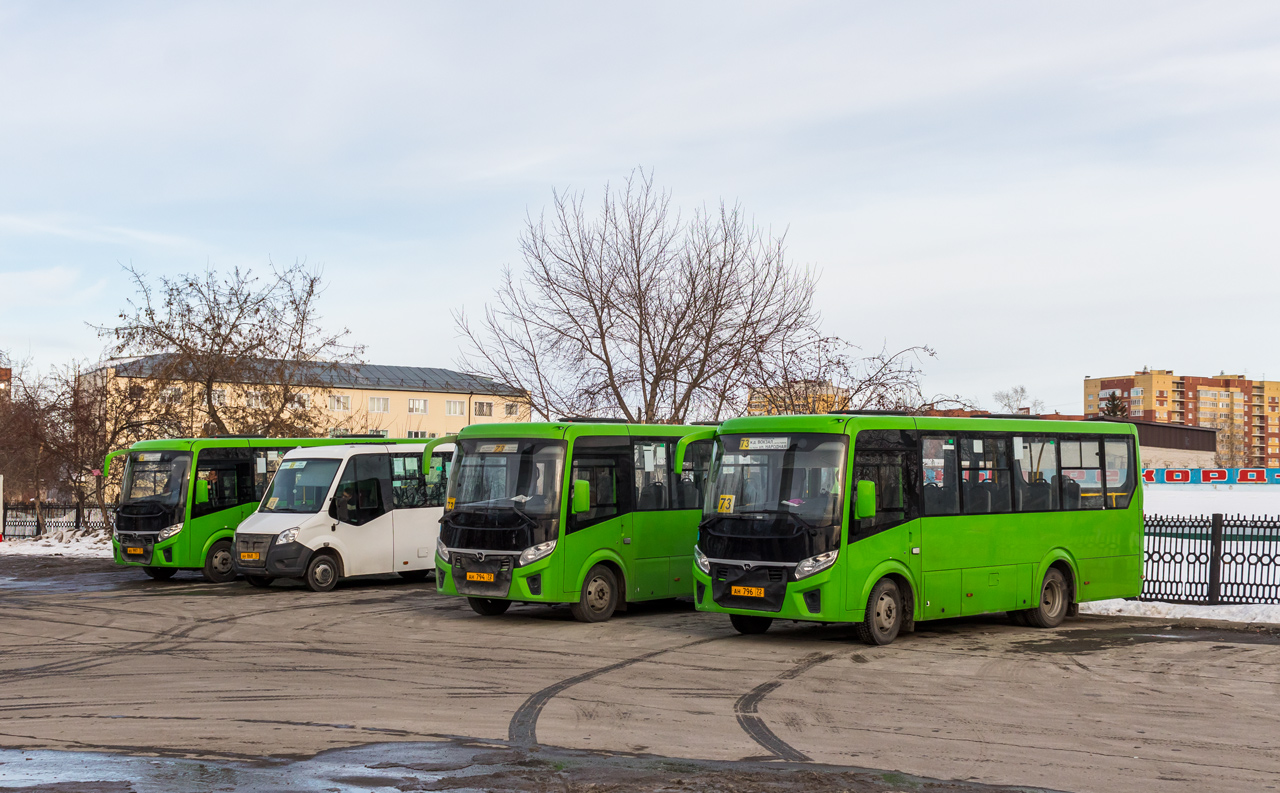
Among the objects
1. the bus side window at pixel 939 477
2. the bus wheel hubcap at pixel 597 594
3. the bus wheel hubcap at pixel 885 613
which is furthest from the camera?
the bus wheel hubcap at pixel 597 594

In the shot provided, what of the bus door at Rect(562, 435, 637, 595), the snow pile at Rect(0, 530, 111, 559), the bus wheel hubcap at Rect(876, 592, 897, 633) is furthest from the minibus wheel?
the snow pile at Rect(0, 530, 111, 559)

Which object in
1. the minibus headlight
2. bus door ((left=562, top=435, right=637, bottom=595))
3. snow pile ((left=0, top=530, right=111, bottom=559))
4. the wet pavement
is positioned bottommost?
snow pile ((left=0, top=530, right=111, bottom=559))

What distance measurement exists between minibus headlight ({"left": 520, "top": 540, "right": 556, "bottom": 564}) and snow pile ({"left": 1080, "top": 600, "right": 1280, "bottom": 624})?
8.21 meters

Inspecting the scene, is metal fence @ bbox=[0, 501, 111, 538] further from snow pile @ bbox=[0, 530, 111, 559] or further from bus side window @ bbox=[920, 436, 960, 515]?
bus side window @ bbox=[920, 436, 960, 515]

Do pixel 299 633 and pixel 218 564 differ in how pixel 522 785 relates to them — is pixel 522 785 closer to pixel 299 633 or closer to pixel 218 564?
pixel 299 633

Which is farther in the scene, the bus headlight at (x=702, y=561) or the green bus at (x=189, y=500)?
the green bus at (x=189, y=500)

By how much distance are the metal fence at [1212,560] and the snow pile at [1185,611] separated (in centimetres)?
53

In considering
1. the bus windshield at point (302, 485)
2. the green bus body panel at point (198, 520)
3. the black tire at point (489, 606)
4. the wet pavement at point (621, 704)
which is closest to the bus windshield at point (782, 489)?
the wet pavement at point (621, 704)

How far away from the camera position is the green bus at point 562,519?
1611cm

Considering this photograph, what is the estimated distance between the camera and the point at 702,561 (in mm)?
14625

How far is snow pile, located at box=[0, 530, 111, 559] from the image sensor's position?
1324 inches

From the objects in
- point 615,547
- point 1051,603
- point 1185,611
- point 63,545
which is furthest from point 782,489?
point 63,545

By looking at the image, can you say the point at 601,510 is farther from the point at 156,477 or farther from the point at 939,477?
the point at 156,477

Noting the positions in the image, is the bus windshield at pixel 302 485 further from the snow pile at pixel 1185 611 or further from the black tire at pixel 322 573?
the snow pile at pixel 1185 611
